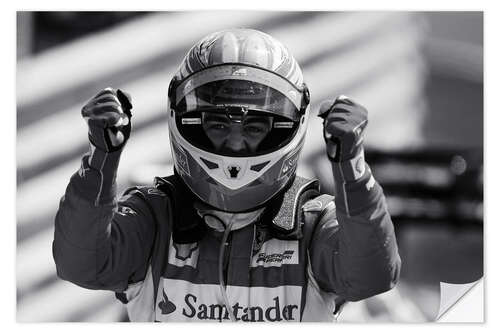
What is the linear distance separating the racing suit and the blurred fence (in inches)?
26.3

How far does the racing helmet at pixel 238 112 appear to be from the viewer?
1.85 metres

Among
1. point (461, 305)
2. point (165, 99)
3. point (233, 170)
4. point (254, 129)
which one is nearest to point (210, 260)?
point (233, 170)

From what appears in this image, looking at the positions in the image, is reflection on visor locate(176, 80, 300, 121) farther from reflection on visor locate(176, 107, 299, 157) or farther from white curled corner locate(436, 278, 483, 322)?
white curled corner locate(436, 278, 483, 322)

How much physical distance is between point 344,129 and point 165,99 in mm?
1449

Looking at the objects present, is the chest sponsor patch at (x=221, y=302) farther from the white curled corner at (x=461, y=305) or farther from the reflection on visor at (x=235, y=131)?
the white curled corner at (x=461, y=305)

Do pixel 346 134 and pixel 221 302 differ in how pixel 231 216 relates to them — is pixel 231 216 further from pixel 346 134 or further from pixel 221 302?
pixel 346 134

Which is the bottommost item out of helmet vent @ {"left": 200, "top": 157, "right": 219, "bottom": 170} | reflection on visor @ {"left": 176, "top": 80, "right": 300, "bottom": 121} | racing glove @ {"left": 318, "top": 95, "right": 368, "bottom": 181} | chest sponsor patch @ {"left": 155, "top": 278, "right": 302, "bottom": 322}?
chest sponsor patch @ {"left": 155, "top": 278, "right": 302, "bottom": 322}

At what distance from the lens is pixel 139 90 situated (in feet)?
9.75

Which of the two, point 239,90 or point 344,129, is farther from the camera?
point 239,90

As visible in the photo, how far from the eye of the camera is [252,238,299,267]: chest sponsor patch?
6.05ft

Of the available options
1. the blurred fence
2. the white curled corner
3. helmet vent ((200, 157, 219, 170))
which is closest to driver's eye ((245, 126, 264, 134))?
helmet vent ((200, 157, 219, 170))

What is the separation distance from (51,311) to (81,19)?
91 cm

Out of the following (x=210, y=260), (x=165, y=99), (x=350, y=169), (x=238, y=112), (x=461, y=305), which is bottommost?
(x=461, y=305)
